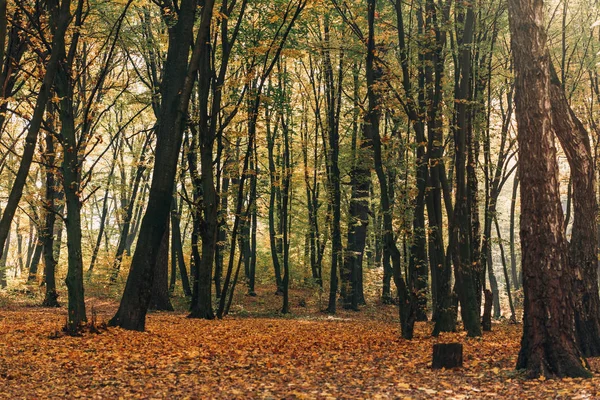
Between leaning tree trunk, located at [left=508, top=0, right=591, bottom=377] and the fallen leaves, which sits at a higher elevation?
leaning tree trunk, located at [left=508, top=0, right=591, bottom=377]

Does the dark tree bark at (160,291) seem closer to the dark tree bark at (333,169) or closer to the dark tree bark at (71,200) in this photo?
the dark tree bark at (333,169)

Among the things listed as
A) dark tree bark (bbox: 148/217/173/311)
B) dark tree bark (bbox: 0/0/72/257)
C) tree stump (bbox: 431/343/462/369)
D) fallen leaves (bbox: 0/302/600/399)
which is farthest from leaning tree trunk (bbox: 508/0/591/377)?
dark tree bark (bbox: 148/217/173/311)

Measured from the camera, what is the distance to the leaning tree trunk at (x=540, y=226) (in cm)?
773

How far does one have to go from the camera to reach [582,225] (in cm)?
1012

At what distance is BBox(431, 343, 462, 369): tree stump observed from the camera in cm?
880

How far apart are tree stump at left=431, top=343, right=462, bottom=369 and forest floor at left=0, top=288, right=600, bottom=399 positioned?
0.56ft

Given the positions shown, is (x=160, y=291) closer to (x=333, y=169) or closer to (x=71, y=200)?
(x=333, y=169)

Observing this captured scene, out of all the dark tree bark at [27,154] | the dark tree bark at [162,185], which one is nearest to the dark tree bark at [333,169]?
the dark tree bark at [162,185]

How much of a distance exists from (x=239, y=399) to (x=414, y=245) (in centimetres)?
1122

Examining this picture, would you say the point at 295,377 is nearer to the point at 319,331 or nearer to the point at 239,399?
the point at 239,399

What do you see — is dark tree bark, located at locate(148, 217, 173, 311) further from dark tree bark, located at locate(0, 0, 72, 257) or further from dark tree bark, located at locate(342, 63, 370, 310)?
dark tree bark, located at locate(0, 0, 72, 257)

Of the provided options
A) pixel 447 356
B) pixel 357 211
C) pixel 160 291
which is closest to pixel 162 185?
pixel 447 356


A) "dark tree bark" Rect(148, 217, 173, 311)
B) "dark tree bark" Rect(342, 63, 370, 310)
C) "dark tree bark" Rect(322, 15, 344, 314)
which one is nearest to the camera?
"dark tree bark" Rect(148, 217, 173, 311)

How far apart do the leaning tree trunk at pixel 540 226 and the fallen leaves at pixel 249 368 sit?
42cm
